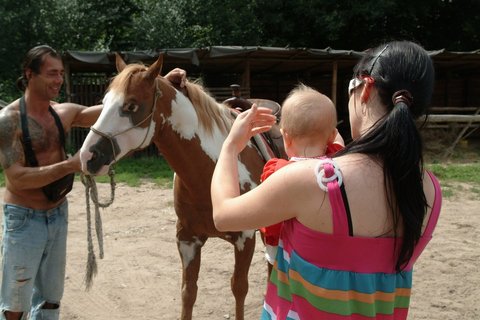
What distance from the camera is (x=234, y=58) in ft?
35.2

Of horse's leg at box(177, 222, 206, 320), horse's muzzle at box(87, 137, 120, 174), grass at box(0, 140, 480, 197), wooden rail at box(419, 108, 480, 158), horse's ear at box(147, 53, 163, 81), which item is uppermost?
horse's ear at box(147, 53, 163, 81)

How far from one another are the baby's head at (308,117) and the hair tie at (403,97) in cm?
19

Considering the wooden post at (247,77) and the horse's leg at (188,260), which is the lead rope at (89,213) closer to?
the horse's leg at (188,260)

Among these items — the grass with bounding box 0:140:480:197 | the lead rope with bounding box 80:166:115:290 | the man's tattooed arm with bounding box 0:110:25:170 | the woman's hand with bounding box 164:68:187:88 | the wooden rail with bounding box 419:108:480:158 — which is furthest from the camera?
the wooden rail with bounding box 419:108:480:158

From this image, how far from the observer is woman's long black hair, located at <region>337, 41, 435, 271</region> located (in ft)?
3.43

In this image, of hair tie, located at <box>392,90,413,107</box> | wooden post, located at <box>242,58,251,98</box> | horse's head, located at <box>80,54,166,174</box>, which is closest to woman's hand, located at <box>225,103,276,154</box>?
hair tie, located at <box>392,90,413,107</box>

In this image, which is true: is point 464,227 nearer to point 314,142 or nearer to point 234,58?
point 314,142

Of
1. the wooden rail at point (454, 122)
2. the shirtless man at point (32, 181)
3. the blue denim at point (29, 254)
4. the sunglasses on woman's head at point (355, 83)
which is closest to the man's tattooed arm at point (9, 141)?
the shirtless man at point (32, 181)

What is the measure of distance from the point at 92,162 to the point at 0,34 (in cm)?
1403

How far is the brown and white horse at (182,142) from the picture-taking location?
2350 millimetres

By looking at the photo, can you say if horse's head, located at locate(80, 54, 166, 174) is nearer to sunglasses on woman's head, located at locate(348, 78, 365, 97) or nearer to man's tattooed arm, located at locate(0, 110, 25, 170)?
man's tattooed arm, located at locate(0, 110, 25, 170)

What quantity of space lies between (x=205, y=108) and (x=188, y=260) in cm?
103

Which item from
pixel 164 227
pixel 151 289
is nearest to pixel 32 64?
pixel 151 289

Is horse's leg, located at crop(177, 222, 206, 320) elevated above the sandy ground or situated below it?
above
